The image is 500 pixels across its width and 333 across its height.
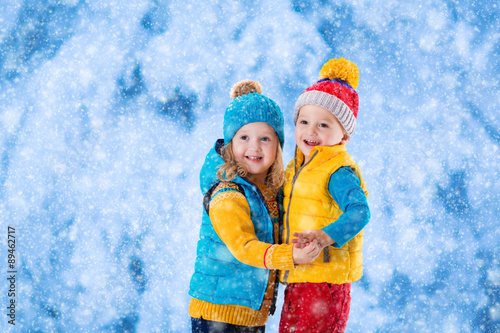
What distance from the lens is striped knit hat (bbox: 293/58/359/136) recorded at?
7.13 feet

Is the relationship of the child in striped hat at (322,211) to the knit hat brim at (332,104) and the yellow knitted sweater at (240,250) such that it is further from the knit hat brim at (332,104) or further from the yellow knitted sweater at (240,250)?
the yellow knitted sweater at (240,250)

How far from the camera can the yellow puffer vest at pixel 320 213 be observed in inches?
80.0

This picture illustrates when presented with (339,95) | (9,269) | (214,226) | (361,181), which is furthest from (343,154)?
(9,269)

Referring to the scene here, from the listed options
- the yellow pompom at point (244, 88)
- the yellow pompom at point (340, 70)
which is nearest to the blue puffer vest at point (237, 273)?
the yellow pompom at point (244, 88)

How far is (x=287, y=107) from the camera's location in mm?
3734

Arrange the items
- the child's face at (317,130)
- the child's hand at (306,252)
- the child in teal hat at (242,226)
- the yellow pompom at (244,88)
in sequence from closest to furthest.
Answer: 1. the child's hand at (306,252)
2. the child in teal hat at (242,226)
3. the child's face at (317,130)
4. the yellow pompom at (244,88)

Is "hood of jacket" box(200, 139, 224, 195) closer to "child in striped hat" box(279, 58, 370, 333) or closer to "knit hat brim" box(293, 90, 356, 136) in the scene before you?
"child in striped hat" box(279, 58, 370, 333)

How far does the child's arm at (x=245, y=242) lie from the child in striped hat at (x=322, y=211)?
0.16 meters

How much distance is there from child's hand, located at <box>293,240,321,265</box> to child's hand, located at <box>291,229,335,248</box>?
0.05 ft

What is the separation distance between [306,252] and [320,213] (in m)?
0.27

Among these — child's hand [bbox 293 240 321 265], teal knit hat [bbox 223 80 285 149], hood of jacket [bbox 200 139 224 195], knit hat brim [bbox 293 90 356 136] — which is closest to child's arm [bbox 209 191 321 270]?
child's hand [bbox 293 240 321 265]

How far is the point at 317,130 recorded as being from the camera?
7.15ft

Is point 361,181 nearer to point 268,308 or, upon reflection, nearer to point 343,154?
point 343,154

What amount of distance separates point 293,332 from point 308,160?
777mm
